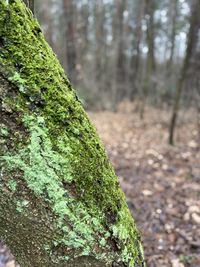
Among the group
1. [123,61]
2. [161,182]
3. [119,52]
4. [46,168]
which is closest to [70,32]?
[119,52]

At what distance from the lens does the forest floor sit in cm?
406

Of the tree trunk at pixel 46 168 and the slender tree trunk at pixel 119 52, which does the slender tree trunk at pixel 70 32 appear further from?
the tree trunk at pixel 46 168

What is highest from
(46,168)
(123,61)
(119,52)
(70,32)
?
(70,32)

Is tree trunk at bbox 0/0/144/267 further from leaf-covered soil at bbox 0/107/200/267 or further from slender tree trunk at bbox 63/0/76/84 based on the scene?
slender tree trunk at bbox 63/0/76/84

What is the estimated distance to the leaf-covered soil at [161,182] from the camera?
4.03 meters

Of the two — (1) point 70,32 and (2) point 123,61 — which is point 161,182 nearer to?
(1) point 70,32

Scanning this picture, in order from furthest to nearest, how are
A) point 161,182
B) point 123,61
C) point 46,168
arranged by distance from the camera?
point 123,61 < point 161,182 < point 46,168

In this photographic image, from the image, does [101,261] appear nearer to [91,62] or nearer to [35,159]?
[35,159]

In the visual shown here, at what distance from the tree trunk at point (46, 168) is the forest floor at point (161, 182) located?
253cm

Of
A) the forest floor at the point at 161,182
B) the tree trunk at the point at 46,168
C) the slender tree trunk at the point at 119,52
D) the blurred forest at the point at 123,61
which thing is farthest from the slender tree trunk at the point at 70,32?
the tree trunk at the point at 46,168

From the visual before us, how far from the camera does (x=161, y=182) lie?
6180 millimetres

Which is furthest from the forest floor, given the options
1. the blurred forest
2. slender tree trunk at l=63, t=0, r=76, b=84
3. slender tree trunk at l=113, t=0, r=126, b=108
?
slender tree trunk at l=113, t=0, r=126, b=108

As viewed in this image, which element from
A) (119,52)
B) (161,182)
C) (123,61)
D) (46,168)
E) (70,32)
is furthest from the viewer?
(123,61)

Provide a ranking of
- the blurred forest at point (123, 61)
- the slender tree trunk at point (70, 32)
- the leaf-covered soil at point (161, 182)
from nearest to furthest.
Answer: the leaf-covered soil at point (161, 182)
the slender tree trunk at point (70, 32)
the blurred forest at point (123, 61)
